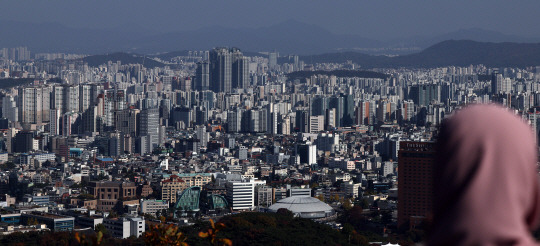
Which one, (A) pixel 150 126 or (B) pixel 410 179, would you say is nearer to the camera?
(B) pixel 410 179

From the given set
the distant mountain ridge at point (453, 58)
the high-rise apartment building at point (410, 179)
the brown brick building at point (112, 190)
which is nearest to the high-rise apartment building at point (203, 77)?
the distant mountain ridge at point (453, 58)

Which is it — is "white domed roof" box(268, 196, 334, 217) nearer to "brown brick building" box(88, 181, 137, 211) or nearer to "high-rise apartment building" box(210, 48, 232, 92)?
"brown brick building" box(88, 181, 137, 211)

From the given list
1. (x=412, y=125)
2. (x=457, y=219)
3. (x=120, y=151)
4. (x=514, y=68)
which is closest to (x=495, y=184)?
(x=457, y=219)

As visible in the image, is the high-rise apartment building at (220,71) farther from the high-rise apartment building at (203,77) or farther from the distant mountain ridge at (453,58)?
the distant mountain ridge at (453,58)

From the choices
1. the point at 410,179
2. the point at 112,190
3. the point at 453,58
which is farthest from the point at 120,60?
the point at 410,179

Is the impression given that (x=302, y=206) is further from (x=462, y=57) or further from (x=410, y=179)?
(x=462, y=57)

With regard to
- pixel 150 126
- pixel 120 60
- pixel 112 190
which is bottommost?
pixel 112 190
